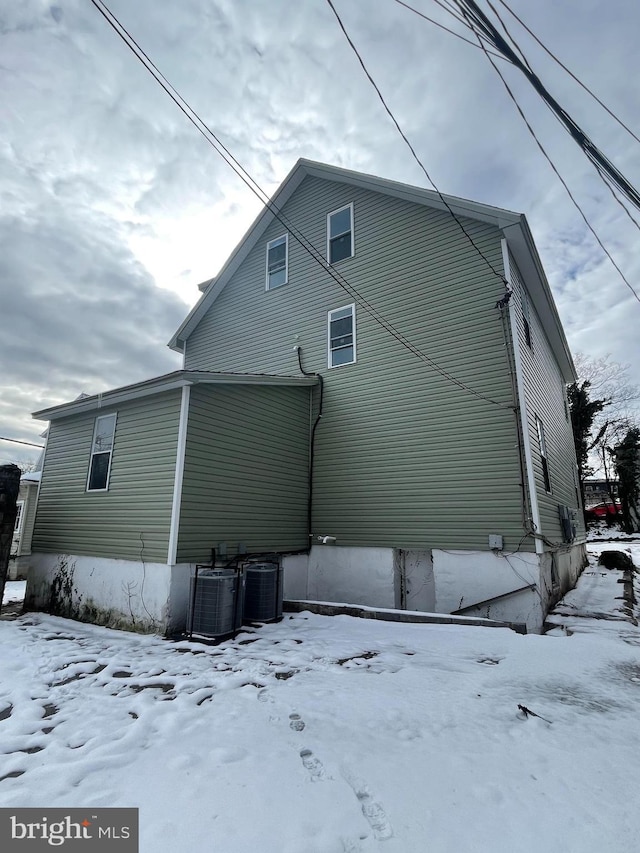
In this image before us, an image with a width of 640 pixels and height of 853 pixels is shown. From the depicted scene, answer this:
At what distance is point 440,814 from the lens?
2.38 m

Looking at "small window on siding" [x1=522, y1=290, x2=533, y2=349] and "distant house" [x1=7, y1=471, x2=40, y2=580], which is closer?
"small window on siding" [x1=522, y1=290, x2=533, y2=349]

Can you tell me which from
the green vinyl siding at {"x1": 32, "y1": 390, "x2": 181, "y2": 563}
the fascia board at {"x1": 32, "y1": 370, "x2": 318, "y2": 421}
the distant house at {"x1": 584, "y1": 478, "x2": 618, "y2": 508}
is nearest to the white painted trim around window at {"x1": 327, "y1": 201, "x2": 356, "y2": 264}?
the fascia board at {"x1": 32, "y1": 370, "x2": 318, "y2": 421}

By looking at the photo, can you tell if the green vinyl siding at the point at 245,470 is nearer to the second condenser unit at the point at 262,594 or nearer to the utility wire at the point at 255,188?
the second condenser unit at the point at 262,594

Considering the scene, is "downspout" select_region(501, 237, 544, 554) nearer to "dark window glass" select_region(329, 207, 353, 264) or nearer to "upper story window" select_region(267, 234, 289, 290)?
"dark window glass" select_region(329, 207, 353, 264)

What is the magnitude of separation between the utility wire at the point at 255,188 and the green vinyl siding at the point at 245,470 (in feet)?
8.55

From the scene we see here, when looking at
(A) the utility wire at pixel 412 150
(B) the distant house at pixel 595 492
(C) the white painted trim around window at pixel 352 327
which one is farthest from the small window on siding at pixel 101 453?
(B) the distant house at pixel 595 492

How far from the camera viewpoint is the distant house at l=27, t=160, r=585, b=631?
7.74 metres

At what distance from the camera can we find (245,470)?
8719mm

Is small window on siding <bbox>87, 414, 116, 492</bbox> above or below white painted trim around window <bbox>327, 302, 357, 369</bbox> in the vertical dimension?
below

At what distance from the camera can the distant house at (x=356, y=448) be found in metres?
7.74

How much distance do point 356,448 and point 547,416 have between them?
5257 millimetres

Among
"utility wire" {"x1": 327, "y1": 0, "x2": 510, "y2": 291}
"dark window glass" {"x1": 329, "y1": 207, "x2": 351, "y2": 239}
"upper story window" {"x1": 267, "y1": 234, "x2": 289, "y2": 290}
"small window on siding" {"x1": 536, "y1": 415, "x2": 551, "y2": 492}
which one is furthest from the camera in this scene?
"upper story window" {"x1": 267, "y1": 234, "x2": 289, "y2": 290}

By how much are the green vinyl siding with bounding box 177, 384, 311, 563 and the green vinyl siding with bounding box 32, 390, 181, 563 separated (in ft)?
1.38

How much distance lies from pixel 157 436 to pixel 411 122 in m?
6.41
